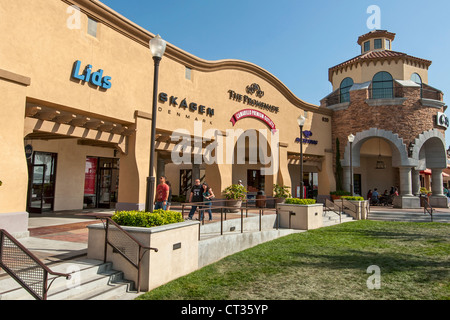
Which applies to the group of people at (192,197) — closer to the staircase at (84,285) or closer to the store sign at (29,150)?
the staircase at (84,285)

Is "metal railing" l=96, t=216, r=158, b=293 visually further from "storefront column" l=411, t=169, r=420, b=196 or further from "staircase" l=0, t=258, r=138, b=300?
"storefront column" l=411, t=169, r=420, b=196

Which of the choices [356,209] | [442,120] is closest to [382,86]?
[442,120]

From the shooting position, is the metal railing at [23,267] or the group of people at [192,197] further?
the group of people at [192,197]

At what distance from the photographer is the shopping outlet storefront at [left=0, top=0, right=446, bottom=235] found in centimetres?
948

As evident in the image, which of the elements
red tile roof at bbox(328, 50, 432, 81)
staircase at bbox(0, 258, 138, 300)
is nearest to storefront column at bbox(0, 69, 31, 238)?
staircase at bbox(0, 258, 138, 300)

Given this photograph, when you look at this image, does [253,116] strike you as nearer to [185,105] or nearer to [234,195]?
[185,105]

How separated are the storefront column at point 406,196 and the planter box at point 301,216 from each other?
12.6m

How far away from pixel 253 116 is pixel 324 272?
44.9 ft

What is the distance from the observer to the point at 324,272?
7.42m

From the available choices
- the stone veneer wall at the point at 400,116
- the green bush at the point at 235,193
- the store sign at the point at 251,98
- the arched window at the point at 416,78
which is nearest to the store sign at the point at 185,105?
the store sign at the point at 251,98

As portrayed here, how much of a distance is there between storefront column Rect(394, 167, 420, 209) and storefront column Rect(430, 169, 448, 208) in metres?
2.77

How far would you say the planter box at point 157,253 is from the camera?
6082 mm

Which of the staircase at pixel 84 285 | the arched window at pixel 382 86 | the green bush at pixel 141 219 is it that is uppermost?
the arched window at pixel 382 86
